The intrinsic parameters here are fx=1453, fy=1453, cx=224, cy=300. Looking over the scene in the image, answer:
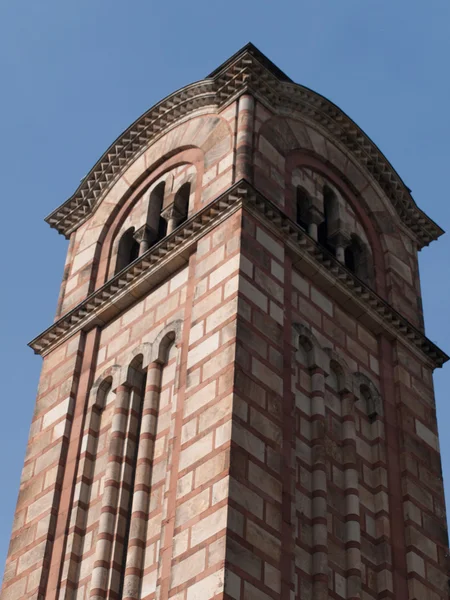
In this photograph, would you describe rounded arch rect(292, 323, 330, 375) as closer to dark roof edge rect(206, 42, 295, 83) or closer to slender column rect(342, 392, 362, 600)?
slender column rect(342, 392, 362, 600)

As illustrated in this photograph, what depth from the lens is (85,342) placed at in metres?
27.4

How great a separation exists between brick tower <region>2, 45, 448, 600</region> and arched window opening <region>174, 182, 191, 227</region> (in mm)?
51

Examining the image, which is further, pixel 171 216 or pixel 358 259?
pixel 358 259

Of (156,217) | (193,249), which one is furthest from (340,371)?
(156,217)

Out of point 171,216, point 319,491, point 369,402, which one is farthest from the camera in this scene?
point 171,216

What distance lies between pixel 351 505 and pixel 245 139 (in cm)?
767

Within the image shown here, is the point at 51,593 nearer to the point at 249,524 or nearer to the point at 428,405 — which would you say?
the point at 249,524

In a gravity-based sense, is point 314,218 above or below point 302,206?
below

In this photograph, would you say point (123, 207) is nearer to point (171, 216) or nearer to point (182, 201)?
point (182, 201)

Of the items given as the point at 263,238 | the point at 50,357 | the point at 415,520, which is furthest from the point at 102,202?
the point at 415,520

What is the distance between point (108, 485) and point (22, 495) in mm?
2714

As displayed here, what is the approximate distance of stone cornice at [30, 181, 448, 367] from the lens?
85.0 feet

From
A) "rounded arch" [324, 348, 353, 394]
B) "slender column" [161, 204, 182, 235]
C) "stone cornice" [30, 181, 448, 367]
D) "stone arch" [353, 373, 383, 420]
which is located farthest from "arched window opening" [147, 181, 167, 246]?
"stone arch" [353, 373, 383, 420]

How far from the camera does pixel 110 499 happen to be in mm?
23453
